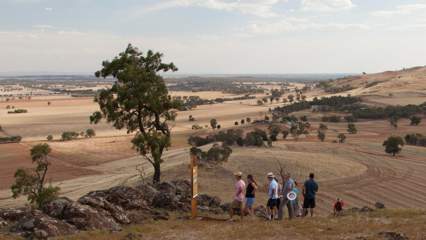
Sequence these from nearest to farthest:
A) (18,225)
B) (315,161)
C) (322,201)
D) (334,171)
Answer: (18,225)
(322,201)
(334,171)
(315,161)

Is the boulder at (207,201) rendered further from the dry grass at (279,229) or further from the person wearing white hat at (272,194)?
the person wearing white hat at (272,194)

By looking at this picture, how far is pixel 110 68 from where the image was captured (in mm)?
34719

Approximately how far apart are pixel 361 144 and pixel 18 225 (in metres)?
72.5

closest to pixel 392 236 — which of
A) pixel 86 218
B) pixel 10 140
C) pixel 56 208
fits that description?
pixel 86 218

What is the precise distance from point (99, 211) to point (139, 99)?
46.6ft

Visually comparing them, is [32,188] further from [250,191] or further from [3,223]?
[250,191]

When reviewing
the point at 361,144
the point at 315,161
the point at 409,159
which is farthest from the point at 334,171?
the point at 361,144

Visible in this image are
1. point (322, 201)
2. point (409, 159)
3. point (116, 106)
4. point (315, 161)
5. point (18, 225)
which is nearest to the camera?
point (18, 225)

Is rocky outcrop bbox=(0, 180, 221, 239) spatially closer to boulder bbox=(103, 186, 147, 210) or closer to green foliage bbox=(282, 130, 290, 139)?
boulder bbox=(103, 186, 147, 210)

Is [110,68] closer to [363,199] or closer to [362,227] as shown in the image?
[362,227]

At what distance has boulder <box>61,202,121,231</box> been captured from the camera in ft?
62.9

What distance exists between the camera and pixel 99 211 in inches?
806

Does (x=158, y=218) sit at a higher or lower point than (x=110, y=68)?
lower

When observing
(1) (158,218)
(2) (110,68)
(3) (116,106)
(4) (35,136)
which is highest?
(2) (110,68)
